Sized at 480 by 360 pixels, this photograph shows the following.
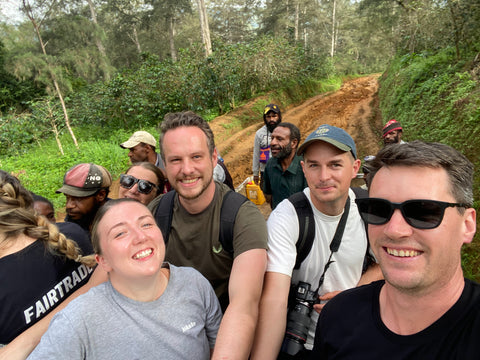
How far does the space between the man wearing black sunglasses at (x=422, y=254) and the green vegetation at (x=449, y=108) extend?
2933 mm

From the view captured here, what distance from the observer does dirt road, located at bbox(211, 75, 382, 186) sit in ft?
31.7

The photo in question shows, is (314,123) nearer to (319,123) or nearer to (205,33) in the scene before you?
(319,123)

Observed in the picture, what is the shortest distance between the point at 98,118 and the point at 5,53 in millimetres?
9582

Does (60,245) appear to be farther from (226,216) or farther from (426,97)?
(426,97)

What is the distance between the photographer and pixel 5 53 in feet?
55.4

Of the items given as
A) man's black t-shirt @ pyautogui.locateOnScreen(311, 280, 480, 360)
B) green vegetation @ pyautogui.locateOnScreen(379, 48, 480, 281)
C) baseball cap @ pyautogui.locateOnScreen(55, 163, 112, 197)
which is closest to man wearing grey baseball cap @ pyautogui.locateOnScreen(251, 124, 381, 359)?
man's black t-shirt @ pyautogui.locateOnScreen(311, 280, 480, 360)

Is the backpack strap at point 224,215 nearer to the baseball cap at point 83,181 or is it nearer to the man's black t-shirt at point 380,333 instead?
the man's black t-shirt at point 380,333

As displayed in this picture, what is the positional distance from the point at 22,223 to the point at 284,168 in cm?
299

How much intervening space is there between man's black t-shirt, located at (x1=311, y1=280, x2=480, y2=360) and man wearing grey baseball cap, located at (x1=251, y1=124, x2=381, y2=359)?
362 millimetres

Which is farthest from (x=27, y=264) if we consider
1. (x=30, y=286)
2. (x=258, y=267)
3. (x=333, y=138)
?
(x=333, y=138)

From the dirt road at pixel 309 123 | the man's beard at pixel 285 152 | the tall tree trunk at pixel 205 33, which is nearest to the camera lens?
the man's beard at pixel 285 152

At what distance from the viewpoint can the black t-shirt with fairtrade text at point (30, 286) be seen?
1.28 m

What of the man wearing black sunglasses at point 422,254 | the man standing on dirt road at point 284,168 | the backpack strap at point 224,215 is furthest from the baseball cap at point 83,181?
the man wearing black sunglasses at point 422,254

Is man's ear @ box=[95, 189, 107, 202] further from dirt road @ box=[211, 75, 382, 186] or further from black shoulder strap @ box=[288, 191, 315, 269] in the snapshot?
dirt road @ box=[211, 75, 382, 186]
